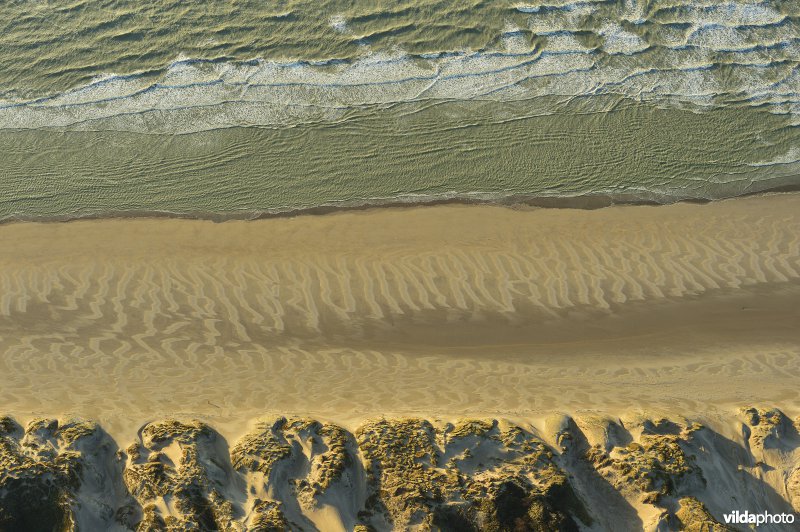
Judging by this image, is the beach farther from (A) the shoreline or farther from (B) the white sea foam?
(B) the white sea foam

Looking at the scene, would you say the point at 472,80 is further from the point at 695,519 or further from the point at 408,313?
the point at 695,519

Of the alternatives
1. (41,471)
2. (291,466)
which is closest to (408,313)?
(291,466)

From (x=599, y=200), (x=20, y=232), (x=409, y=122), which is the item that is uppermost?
(x=409, y=122)

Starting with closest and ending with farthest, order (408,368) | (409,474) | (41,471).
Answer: (41,471) → (409,474) → (408,368)

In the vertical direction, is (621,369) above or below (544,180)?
below

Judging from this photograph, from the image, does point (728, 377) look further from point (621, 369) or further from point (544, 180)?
point (544, 180)

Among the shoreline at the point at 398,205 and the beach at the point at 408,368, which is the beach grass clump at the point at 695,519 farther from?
the shoreline at the point at 398,205

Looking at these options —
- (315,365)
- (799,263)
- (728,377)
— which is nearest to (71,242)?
(315,365)
